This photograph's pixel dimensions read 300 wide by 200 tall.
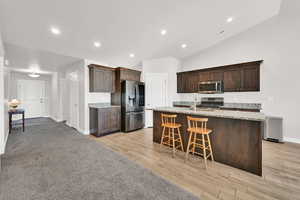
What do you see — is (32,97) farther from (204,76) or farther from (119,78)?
(204,76)

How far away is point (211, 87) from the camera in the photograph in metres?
4.62

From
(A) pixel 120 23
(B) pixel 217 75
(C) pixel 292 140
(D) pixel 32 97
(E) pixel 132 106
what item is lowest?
(C) pixel 292 140

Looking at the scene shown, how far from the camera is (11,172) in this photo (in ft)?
6.94

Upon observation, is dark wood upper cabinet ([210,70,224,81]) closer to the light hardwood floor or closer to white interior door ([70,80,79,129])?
the light hardwood floor

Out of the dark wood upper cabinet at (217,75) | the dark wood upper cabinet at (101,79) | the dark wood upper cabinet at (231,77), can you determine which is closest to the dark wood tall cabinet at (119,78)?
the dark wood upper cabinet at (101,79)

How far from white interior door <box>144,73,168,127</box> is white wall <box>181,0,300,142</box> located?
2.60m

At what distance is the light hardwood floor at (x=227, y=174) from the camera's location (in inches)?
65.7

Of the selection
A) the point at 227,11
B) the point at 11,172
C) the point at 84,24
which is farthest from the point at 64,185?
the point at 227,11

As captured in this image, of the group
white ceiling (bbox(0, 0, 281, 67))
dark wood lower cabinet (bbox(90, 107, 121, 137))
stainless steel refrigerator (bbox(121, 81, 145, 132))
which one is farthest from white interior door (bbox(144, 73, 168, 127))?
dark wood lower cabinet (bbox(90, 107, 121, 137))

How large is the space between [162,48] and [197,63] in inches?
71.7

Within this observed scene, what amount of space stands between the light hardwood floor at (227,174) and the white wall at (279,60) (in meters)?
1.12

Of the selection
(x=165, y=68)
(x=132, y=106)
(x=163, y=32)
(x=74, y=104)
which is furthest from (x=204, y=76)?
(x=74, y=104)

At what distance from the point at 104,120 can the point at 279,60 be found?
18.7 feet

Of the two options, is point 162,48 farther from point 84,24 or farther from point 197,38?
point 84,24
